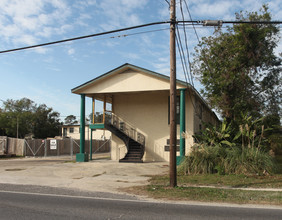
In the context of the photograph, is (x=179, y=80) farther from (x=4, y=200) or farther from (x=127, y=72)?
(x=4, y=200)

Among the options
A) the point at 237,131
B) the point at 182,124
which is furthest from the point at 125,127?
the point at 237,131

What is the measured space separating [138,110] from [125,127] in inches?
64.0

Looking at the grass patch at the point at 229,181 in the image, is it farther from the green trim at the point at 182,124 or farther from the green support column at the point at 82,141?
the green support column at the point at 82,141

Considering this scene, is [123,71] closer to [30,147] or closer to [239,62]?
[239,62]

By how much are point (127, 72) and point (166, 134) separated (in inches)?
208

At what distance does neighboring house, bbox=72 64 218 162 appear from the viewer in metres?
19.1

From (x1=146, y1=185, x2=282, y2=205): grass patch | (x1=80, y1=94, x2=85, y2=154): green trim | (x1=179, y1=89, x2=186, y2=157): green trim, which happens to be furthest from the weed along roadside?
(x1=80, y1=94, x2=85, y2=154): green trim

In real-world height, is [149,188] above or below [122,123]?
below

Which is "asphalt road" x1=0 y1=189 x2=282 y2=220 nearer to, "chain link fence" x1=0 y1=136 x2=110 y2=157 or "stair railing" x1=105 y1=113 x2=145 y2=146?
"stair railing" x1=105 y1=113 x2=145 y2=146

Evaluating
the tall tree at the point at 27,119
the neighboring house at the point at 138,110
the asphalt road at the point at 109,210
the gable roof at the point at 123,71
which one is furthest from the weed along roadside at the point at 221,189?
the tall tree at the point at 27,119

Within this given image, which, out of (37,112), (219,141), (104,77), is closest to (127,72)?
(104,77)

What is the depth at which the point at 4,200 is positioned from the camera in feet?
26.5

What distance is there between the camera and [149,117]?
2108 centimetres

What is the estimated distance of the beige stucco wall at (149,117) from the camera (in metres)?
20.6
